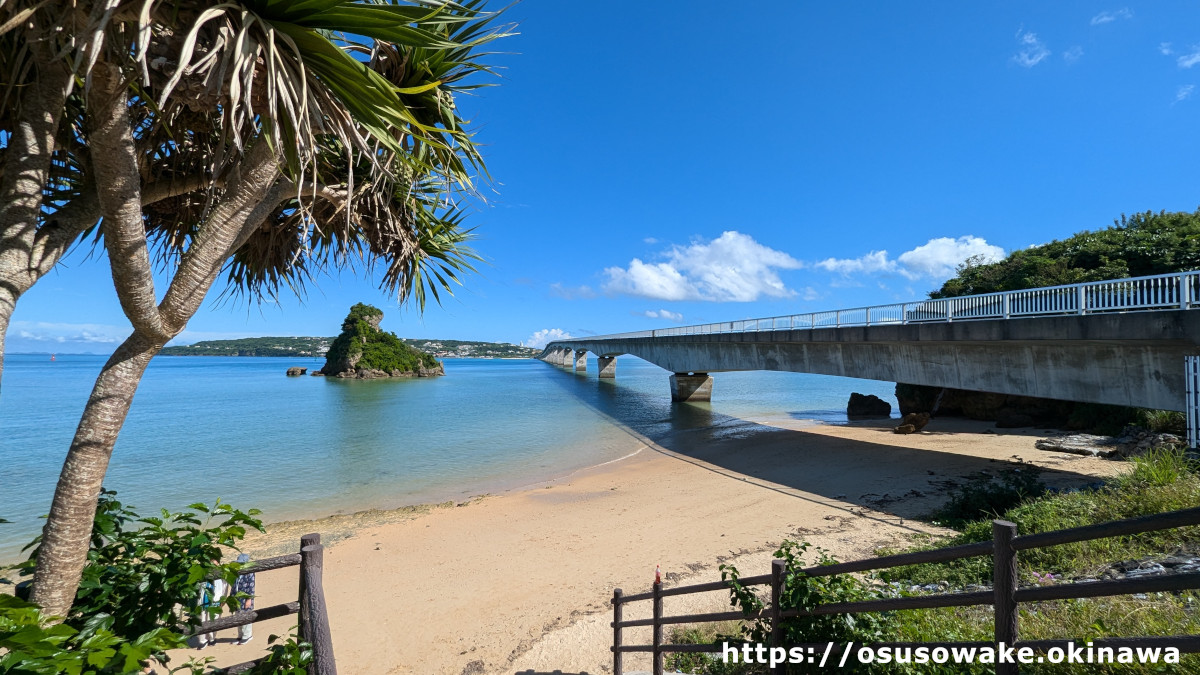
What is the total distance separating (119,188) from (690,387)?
1314 inches

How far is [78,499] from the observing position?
211 cm

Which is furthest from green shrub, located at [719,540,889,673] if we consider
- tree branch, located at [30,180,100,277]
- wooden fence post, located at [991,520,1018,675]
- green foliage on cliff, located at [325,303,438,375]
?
green foliage on cliff, located at [325,303,438,375]

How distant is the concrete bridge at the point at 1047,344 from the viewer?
8633 millimetres

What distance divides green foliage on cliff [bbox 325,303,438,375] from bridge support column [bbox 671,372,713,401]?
2179 inches

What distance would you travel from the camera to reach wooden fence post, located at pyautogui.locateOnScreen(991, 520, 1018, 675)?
6.85 feet

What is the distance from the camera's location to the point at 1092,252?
2303cm

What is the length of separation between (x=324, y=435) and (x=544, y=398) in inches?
774

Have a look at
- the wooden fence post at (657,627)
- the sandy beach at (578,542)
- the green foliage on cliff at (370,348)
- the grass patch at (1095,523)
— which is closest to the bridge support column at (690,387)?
the sandy beach at (578,542)

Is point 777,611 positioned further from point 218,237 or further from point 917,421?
point 917,421

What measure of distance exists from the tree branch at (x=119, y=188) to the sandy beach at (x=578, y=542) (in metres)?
5.01

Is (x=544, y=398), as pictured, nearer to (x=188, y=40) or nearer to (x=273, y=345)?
(x=188, y=40)

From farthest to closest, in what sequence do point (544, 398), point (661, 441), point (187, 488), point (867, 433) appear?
1. point (544, 398)
2. point (661, 441)
3. point (867, 433)
4. point (187, 488)

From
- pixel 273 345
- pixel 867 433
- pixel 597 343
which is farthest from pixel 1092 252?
pixel 273 345

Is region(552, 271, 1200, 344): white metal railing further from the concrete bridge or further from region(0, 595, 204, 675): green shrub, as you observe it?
region(0, 595, 204, 675): green shrub
